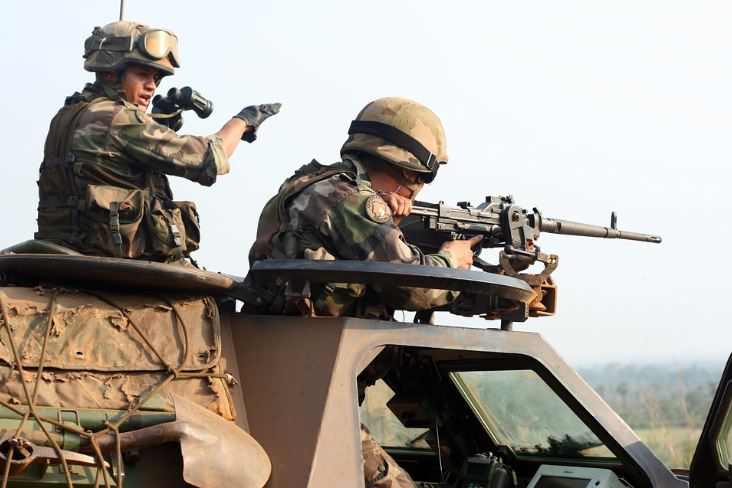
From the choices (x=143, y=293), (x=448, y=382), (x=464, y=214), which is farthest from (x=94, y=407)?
(x=464, y=214)

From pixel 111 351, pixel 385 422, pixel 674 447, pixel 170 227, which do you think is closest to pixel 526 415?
pixel 385 422

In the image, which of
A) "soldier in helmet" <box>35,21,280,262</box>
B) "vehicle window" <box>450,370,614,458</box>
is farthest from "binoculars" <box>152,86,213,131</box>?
"vehicle window" <box>450,370,614,458</box>

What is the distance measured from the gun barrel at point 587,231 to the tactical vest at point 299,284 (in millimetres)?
1371

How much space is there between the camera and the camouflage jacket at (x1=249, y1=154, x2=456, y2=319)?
454 cm

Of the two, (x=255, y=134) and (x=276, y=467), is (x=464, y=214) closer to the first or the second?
(x=255, y=134)

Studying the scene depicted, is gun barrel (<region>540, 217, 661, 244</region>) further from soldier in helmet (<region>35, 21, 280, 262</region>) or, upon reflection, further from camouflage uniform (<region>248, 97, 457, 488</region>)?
soldier in helmet (<region>35, 21, 280, 262</region>)

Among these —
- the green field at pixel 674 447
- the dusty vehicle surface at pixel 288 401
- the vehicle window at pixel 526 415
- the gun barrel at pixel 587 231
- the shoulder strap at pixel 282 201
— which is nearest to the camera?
the dusty vehicle surface at pixel 288 401

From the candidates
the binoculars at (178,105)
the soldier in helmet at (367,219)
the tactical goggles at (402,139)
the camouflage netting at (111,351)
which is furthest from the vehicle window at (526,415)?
the binoculars at (178,105)

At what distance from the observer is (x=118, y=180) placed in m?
5.23

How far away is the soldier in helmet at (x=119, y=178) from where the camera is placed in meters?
5.16

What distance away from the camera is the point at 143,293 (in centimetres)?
419

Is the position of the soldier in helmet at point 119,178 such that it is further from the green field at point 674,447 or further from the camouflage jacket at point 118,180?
the green field at point 674,447

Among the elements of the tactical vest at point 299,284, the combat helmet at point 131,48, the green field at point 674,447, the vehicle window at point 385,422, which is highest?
the combat helmet at point 131,48

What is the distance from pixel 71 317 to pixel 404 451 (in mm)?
2107
